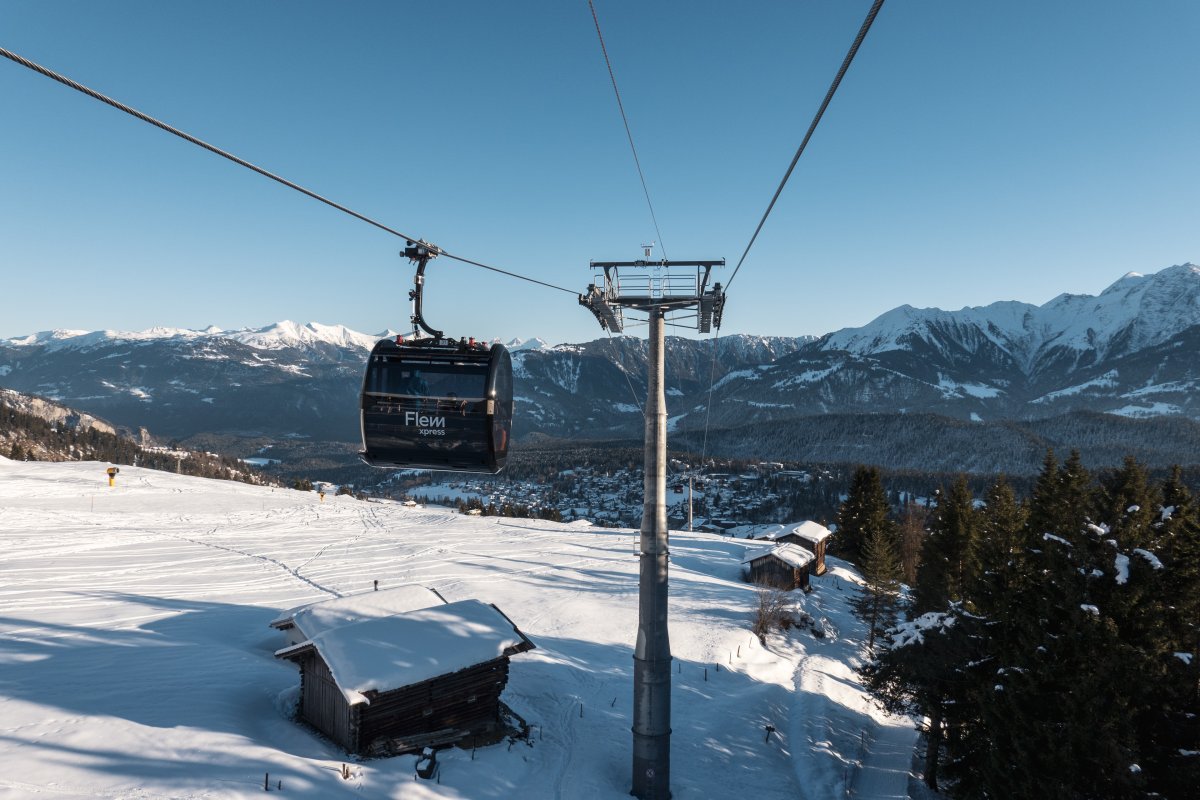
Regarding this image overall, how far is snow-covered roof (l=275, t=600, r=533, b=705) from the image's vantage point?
17.5m

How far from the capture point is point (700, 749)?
71.1 ft

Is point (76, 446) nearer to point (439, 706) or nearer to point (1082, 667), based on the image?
point (439, 706)

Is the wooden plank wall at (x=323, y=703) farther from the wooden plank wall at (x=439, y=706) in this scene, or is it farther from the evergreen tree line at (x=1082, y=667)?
the evergreen tree line at (x=1082, y=667)

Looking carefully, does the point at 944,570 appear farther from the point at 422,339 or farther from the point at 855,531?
the point at 422,339

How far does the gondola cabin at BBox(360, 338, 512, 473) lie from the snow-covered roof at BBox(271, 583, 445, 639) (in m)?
9.80

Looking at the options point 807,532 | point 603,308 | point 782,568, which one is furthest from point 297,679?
point 807,532

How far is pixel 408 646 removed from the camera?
1900cm

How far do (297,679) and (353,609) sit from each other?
392 cm

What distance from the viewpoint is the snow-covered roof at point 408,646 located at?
17.5 meters

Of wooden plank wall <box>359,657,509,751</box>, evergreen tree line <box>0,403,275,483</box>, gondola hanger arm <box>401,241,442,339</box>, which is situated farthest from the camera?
evergreen tree line <box>0,403,275,483</box>

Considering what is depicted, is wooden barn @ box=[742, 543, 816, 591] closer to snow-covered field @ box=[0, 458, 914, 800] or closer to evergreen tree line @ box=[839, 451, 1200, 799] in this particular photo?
snow-covered field @ box=[0, 458, 914, 800]

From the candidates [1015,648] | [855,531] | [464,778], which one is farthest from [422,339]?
[855,531]

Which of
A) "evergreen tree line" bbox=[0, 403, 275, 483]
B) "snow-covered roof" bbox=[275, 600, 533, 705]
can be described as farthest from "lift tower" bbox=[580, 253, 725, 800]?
"evergreen tree line" bbox=[0, 403, 275, 483]

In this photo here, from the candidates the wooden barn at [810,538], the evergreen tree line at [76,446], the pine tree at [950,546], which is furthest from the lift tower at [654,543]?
the evergreen tree line at [76,446]
